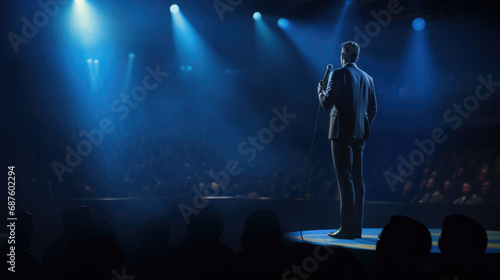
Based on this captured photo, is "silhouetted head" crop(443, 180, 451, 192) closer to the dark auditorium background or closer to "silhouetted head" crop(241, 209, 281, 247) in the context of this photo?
the dark auditorium background

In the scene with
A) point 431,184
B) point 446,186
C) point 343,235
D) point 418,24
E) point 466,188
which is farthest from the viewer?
point 418,24

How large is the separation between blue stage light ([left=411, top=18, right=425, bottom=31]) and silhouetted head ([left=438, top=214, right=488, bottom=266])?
9.11m

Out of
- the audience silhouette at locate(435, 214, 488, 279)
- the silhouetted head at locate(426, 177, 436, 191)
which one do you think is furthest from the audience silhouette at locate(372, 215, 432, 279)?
the silhouetted head at locate(426, 177, 436, 191)

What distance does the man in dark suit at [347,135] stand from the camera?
4.14 meters

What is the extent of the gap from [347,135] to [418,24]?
283 inches

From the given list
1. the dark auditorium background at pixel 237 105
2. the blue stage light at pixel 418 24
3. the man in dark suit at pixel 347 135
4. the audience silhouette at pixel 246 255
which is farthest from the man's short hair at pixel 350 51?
the blue stage light at pixel 418 24

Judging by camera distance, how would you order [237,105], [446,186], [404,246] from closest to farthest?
[404,246], [446,186], [237,105]

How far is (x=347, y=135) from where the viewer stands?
4.14 metres

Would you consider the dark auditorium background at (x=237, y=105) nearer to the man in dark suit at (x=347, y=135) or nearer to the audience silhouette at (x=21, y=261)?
the man in dark suit at (x=347, y=135)

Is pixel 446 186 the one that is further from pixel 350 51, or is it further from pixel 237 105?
pixel 237 105

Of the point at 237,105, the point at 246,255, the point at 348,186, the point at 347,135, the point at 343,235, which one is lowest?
the point at 343,235

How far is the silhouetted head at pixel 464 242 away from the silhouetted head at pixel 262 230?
862mm

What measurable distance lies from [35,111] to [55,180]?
1.94m

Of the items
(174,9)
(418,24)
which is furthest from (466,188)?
(174,9)
